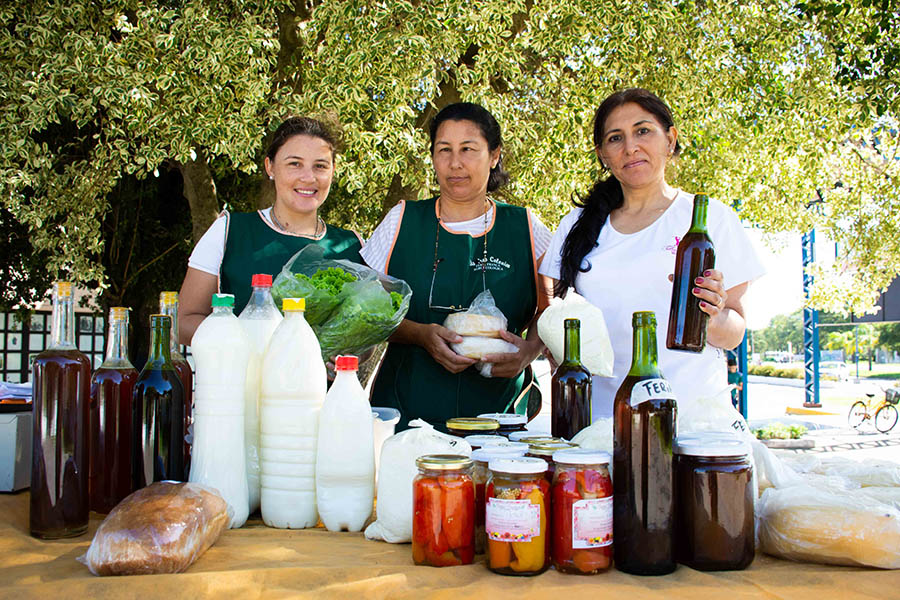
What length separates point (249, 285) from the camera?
2449mm

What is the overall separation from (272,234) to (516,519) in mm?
1690

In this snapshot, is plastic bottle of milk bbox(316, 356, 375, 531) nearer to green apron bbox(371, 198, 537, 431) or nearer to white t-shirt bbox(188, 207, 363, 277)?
green apron bbox(371, 198, 537, 431)

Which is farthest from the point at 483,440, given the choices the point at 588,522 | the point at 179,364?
the point at 179,364

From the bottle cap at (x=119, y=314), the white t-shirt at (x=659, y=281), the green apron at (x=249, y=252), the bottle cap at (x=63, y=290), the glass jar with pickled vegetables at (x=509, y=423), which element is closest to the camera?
the bottle cap at (x=63, y=290)

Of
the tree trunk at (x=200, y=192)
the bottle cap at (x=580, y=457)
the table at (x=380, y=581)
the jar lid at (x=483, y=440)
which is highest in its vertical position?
the tree trunk at (x=200, y=192)

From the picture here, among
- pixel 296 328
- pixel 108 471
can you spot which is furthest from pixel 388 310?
pixel 108 471

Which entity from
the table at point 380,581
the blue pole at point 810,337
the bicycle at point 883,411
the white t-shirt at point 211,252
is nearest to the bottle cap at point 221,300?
the table at point 380,581

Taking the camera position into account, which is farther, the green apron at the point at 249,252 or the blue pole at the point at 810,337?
the blue pole at the point at 810,337

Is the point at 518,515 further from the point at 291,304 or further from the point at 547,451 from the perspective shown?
the point at 291,304

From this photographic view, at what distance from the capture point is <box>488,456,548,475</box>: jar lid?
3.72 ft

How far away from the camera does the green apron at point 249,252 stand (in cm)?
245

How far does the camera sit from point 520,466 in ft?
3.72

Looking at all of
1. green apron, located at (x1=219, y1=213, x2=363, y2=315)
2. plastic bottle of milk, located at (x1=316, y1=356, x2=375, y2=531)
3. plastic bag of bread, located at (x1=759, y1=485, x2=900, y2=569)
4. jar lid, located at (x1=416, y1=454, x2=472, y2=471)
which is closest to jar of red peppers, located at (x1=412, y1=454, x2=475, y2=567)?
jar lid, located at (x1=416, y1=454, x2=472, y2=471)

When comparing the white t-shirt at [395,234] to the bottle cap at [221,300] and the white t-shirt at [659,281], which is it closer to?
the white t-shirt at [659,281]
